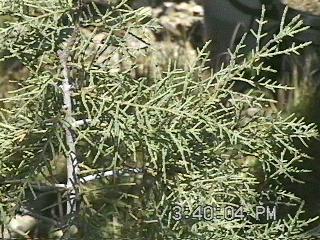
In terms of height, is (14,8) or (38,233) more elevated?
(14,8)

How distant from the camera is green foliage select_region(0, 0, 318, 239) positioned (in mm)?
1740

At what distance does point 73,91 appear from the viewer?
180 cm

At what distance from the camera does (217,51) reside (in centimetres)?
399

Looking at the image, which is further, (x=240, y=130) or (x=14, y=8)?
(x=240, y=130)

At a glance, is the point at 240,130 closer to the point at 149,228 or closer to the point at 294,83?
the point at 149,228

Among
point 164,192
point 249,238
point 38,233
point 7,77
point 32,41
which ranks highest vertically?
point 32,41

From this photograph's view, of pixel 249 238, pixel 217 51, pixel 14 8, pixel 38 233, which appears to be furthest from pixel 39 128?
pixel 217 51

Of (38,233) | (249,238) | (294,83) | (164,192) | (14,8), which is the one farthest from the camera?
(294,83)

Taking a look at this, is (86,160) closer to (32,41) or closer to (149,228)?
(149,228)

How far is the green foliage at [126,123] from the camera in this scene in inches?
68.5

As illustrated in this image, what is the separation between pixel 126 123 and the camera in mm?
1720

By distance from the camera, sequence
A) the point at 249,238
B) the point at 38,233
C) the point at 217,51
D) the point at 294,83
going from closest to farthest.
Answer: the point at 249,238 < the point at 38,233 < the point at 294,83 < the point at 217,51

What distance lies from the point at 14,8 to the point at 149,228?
678 millimetres

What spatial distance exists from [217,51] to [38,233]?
1505 mm
